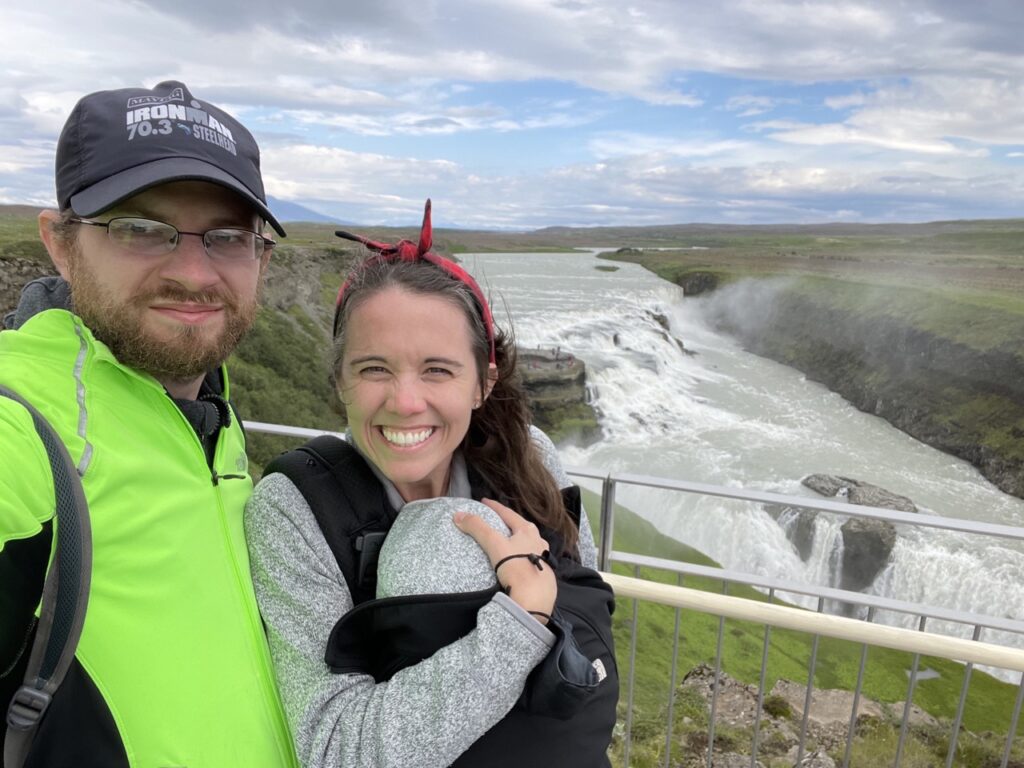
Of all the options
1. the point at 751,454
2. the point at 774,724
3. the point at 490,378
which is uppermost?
the point at 490,378

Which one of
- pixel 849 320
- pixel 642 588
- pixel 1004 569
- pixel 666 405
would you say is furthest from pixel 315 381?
pixel 849 320

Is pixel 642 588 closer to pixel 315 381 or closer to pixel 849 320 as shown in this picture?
pixel 315 381

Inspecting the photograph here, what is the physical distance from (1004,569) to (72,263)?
21356 millimetres

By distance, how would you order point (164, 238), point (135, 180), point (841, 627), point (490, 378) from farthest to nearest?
1. point (841, 627)
2. point (490, 378)
3. point (164, 238)
4. point (135, 180)

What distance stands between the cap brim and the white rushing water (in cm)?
1200

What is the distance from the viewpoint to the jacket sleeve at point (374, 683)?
1240mm

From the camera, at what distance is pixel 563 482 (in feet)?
7.15

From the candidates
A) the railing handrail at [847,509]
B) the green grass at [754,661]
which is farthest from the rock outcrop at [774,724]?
the railing handrail at [847,509]

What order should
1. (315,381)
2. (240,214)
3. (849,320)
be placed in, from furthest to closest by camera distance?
(849,320) < (315,381) < (240,214)

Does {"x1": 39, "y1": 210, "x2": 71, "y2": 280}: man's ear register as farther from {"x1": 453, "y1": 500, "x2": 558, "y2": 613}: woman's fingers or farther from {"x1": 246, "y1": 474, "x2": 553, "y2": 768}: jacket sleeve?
{"x1": 453, "y1": 500, "x2": 558, "y2": 613}: woman's fingers

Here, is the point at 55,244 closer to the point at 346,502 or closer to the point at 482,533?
the point at 346,502

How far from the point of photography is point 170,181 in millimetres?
1562

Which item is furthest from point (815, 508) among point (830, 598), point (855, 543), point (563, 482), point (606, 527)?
point (855, 543)

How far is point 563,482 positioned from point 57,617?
1417 millimetres
